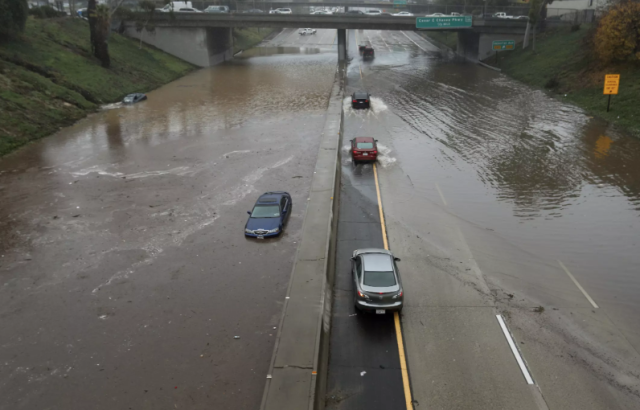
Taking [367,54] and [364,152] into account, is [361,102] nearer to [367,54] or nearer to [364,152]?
[364,152]

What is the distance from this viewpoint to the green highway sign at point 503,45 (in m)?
67.1

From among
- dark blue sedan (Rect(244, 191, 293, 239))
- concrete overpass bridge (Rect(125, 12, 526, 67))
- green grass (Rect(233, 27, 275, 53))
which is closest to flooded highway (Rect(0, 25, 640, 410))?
dark blue sedan (Rect(244, 191, 293, 239))

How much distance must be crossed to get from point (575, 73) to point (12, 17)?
52.5 meters

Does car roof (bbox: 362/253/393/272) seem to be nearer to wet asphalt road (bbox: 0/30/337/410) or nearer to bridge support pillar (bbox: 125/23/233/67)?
wet asphalt road (bbox: 0/30/337/410)

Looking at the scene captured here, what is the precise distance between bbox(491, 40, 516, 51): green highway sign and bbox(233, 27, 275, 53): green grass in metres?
46.3

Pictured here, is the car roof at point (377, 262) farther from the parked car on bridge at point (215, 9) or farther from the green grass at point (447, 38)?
the green grass at point (447, 38)

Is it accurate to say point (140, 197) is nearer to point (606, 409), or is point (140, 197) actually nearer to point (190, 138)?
point (190, 138)

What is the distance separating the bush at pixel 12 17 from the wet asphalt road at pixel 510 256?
1273 inches

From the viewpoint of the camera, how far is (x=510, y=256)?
1878cm

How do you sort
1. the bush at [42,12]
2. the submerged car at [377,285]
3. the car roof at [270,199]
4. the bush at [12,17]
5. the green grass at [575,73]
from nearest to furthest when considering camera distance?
the submerged car at [377,285] < the car roof at [270,199] < the green grass at [575,73] < the bush at [12,17] < the bush at [42,12]

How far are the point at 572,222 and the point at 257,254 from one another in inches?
524

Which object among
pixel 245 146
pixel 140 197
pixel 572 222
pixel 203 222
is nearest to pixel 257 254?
pixel 203 222

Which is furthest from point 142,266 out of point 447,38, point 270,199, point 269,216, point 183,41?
point 447,38

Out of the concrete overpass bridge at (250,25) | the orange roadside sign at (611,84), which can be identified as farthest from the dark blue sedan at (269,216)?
the concrete overpass bridge at (250,25)
